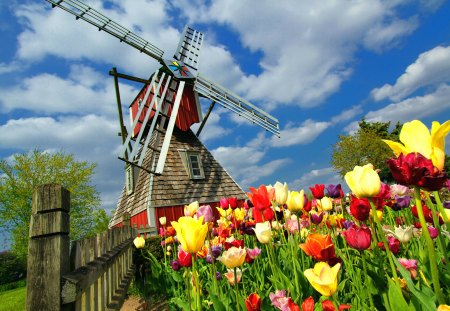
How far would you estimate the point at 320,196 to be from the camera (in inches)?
108

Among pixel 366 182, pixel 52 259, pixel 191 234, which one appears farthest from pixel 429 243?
pixel 52 259

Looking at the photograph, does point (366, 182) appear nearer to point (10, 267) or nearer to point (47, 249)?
point (47, 249)

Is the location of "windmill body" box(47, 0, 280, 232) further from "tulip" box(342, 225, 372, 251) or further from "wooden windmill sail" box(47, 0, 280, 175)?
"tulip" box(342, 225, 372, 251)

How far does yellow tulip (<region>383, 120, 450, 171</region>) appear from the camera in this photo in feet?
3.32

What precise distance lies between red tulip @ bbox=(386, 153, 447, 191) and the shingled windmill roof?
10.6m

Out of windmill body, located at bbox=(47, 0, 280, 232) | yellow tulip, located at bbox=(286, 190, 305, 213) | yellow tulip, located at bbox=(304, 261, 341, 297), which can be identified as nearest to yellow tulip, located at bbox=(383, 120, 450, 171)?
yellow tulip, located at bbox=(304, 261, 341, 297)

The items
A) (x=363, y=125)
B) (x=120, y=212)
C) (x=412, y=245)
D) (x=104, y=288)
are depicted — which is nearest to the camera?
(x=412, y=245)

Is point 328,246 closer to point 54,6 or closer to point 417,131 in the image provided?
point 417,131

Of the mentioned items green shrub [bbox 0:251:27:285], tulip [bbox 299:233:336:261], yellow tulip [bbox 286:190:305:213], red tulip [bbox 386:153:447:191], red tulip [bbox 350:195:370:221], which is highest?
green shrub [bbox 0:251:27:285]

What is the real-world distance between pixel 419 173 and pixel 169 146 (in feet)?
41.7

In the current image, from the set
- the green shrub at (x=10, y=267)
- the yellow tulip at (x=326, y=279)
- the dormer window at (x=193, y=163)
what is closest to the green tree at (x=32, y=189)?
the green shrub at (x=10, y=267)

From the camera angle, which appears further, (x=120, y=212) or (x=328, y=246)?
(x=120, y=212)

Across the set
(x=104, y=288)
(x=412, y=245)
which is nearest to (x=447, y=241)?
(x=412, y=245)

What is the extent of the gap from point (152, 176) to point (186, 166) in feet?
6.04
